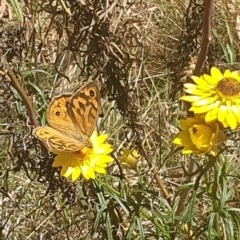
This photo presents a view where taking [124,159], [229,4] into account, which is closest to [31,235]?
[124,159]

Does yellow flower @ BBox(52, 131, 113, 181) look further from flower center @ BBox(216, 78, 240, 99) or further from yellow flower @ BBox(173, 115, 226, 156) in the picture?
flower center @ BBox(216, 78, 240, 99)

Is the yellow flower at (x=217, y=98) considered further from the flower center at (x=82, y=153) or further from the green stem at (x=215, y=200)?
the flower center at (x=82, y=153)

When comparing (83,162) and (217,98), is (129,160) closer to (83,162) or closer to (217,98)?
(83,162)

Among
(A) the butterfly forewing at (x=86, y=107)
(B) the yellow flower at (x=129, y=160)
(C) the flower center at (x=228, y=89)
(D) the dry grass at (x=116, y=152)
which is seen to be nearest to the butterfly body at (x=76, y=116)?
(A) the butterfly forewing at (x=86, y=107)

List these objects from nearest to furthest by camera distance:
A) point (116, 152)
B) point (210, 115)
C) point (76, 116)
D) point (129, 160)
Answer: point (210, 115) < point (76, 116) < point (129, 160) < point (116, 152)

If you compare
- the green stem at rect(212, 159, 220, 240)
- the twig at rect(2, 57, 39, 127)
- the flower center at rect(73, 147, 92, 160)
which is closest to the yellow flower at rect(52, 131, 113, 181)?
the flower center at rect(73, 147, 92, 160)

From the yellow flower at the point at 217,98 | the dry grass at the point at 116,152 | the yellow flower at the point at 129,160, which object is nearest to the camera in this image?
the yellow flower at the point at 217,98

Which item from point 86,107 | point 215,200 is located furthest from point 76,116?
point 215,200

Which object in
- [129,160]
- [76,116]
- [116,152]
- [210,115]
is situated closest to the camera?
[210,115]
